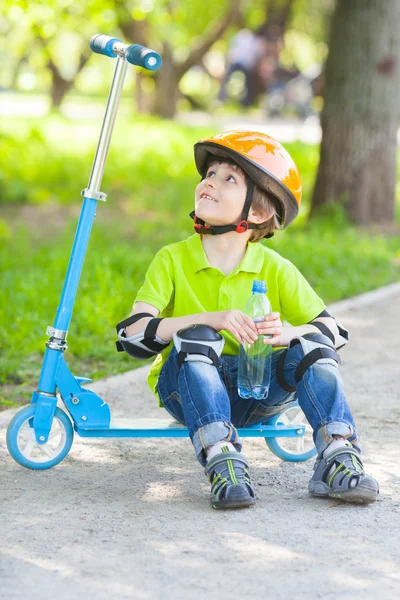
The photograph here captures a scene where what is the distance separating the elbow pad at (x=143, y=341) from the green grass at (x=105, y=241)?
1.32m

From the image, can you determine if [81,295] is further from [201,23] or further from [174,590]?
[201,23]

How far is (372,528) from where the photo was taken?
128 inches

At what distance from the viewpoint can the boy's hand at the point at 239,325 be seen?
3434mm

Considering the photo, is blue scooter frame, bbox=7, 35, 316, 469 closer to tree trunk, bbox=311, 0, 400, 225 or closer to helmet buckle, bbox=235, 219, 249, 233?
helmet buckle, bbox=235, 219, 249, 233

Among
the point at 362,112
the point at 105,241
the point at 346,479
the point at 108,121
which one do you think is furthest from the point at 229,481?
the point at 362,112

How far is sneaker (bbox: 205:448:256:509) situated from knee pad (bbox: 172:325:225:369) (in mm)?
306

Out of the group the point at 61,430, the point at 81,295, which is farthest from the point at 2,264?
the point at 61,430

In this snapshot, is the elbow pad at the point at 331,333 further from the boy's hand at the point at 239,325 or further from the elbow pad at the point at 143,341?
the elbow pad at the point at 143,341

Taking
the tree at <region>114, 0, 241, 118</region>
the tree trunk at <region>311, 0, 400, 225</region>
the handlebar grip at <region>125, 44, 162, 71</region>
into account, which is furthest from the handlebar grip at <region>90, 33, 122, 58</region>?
the tree at <region>114, 0, 241, 118</region>

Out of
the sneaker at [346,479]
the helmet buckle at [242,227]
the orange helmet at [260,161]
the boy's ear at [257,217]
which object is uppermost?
the orange helmet at [260,161]

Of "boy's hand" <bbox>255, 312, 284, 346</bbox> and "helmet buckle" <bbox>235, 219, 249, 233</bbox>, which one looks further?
"helmet buckle" <bbox>235, 219, 249, 233</bbox>

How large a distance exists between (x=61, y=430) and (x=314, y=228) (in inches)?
231

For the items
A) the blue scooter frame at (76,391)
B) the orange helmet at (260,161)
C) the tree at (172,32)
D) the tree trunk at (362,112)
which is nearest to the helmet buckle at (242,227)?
the orange helmet at (260,161)

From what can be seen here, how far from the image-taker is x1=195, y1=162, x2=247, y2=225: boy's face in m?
3.67
